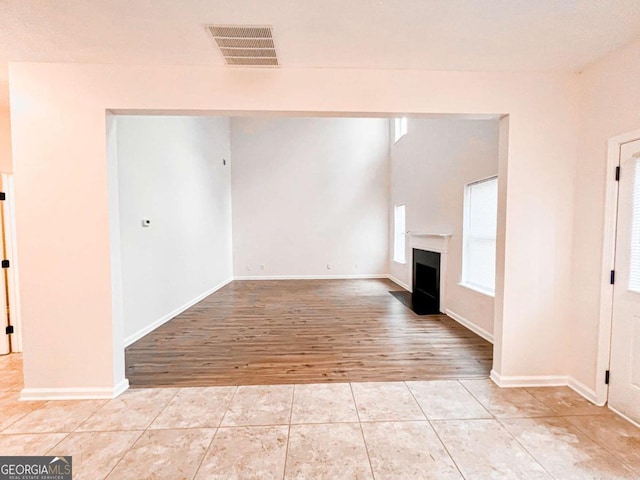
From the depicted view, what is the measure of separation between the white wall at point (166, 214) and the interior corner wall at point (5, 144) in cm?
117

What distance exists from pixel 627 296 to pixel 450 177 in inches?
106

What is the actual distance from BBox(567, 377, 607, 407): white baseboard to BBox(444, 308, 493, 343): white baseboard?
984 mm

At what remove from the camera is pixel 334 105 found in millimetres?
2451

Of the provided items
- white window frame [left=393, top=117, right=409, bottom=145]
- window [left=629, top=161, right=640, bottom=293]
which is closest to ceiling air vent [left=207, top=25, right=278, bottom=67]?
window [left=629, top=161, right=640, bottom=293]

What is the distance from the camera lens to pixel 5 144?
10.7ft

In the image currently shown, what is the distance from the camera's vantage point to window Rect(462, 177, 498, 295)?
3.63 metres

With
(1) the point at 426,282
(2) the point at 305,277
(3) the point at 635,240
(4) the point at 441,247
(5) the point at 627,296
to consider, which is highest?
(3) the point at 635,240

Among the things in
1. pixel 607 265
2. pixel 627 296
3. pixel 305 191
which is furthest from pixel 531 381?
pixel 305 191

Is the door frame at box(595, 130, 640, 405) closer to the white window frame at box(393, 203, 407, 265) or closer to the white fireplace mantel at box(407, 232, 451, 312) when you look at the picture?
the white fireplace mantel at box(407, 232, 451, 312)

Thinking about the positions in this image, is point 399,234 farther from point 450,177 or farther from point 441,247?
point 450,177

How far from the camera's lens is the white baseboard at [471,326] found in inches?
140

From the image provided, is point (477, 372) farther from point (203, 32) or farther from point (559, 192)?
point (203, 32)

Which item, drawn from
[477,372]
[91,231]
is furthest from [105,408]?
[477,372]

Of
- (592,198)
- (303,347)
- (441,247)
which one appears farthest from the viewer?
(441,247)
